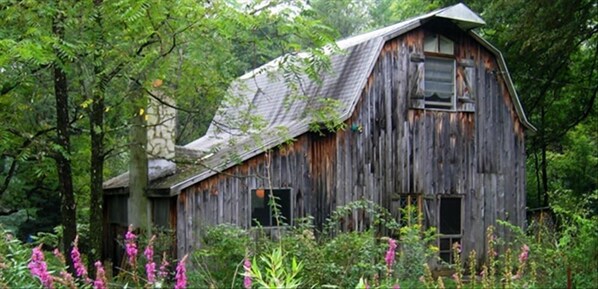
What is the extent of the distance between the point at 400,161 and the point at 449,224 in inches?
74.3

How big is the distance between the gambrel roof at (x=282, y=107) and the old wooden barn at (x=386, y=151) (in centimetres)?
4

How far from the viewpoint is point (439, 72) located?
15.5 meters

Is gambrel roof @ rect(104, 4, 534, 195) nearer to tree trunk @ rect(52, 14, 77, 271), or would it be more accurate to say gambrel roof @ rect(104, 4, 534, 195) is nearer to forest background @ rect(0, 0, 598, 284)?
forest background @ rect(0, 0, 598, 284)

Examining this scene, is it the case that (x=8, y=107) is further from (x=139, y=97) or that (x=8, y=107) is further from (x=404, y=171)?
(x=404, y=171)

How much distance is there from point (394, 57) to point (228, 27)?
21.2ft

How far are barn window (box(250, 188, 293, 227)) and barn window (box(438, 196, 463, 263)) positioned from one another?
370cm

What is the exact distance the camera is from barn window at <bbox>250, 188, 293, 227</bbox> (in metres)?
13.4

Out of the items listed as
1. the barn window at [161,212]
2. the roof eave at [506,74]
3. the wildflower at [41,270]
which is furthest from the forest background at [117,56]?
the wildflower at [41,270]

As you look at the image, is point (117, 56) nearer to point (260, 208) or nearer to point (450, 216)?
point (260, 208)

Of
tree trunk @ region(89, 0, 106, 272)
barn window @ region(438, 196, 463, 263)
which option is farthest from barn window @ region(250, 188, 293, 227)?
barn window @ region(438, 196, 463, 263)

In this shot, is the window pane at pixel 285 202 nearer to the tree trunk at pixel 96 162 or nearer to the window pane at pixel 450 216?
the window pane at pixel 450 216

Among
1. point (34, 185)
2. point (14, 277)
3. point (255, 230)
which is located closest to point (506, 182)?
point (255, 230)

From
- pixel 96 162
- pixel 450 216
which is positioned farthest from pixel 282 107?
pixel 96 162

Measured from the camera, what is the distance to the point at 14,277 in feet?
15.4
